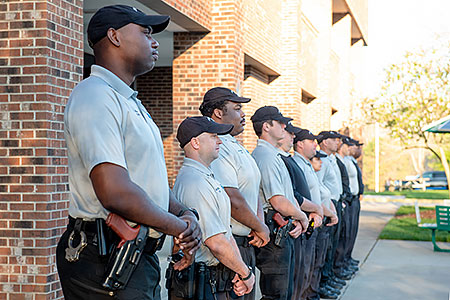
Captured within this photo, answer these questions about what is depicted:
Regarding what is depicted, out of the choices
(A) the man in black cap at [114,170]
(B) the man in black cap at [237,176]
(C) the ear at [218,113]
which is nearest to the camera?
(A) the man in black cap at [114,170]

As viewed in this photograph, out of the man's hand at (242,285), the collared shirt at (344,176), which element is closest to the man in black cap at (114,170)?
the man's hand at (242,285)

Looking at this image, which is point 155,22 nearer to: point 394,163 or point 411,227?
point 411,227

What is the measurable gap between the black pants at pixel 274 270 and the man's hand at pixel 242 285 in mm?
1373

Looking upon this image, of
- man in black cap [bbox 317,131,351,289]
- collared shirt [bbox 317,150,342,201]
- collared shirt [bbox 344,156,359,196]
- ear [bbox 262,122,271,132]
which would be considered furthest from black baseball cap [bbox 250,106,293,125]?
collared shirt [bbox 344,156,359,196]

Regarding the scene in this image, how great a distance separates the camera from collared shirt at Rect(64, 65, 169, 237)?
8.52ft

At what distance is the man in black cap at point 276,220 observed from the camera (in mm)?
5891

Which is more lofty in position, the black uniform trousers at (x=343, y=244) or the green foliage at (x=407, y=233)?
the black uniform trousers at (x=343, y=244)

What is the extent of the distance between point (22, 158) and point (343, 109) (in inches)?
986

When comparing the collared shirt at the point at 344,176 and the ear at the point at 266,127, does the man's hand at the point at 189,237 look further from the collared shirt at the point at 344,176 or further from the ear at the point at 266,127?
the collared shirt at the point at 344,176

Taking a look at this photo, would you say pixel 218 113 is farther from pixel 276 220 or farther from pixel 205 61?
pixel 205 61

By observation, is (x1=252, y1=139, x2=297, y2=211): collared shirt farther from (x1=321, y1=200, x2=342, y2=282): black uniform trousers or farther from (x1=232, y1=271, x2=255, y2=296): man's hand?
(x1=321, y1=200, x2=342, y2=282): black uniform trousers

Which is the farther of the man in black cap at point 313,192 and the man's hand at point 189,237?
the man in black cap at point 313,192

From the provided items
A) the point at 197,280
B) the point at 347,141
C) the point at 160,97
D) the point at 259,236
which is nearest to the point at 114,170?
the point at 197,280

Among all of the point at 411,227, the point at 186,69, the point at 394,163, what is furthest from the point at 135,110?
the point at 394,163
